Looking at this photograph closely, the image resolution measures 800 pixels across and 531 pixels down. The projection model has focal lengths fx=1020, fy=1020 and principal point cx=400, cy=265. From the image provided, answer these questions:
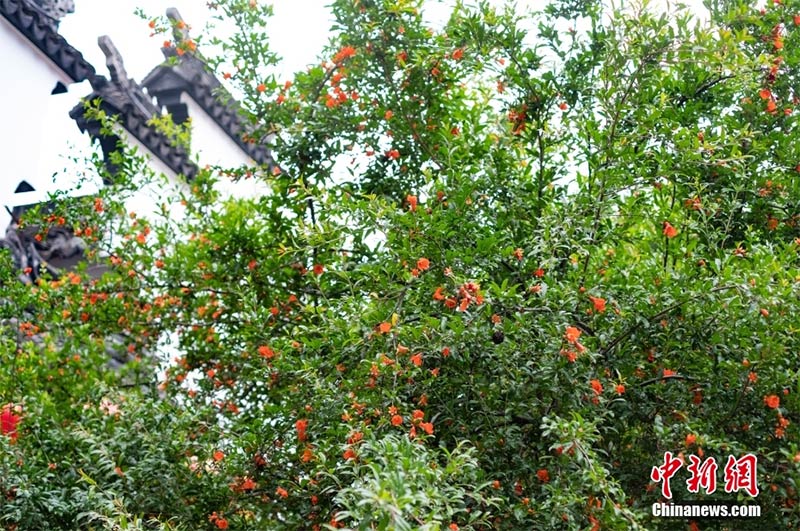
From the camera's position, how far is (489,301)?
146 inches

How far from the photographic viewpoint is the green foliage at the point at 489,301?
367cm

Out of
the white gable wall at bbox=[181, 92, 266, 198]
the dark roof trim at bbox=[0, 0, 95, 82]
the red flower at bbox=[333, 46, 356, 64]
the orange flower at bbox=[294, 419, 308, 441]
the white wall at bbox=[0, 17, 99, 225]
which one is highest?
the white gable wall at bbox=[181, 92, 266, 198]

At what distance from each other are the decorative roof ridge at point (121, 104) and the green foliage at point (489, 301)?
525 centimetres

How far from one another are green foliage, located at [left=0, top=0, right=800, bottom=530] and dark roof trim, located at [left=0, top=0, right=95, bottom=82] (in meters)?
5.10

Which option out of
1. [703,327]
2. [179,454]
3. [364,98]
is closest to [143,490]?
[179,454]

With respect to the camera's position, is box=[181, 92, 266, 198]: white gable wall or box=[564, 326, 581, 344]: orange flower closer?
box=[564, 326, 581, 344]: orange flower

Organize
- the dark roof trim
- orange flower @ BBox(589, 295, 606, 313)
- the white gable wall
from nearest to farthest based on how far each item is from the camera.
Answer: orange flower @ BBox(589, 295, 606, 313) < the dark roof trim < the white gable wall

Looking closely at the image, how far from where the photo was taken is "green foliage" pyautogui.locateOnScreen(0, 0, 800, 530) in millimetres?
3674

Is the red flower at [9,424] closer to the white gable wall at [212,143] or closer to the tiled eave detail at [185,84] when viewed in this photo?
the white gable wall at [212,143]

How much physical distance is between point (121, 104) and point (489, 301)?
7.54m

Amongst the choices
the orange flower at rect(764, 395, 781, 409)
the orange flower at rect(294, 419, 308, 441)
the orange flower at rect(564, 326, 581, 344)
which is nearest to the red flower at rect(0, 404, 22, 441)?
the orange flower at rect(294, 419, 308, 441)

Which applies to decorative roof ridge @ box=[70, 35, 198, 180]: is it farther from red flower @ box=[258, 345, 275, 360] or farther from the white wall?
red flower @ box=[258, 345, 275, 360]

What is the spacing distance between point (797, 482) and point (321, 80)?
10.1 feet

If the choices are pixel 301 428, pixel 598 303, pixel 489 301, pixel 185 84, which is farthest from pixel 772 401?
pixel 185 84
